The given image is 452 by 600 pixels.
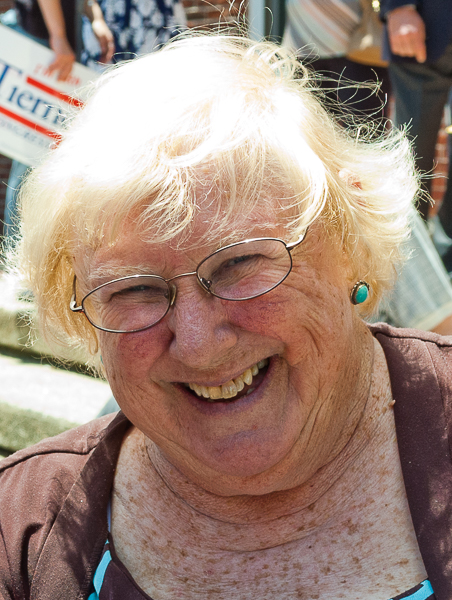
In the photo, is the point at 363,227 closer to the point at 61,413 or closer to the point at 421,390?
the point at 421,390

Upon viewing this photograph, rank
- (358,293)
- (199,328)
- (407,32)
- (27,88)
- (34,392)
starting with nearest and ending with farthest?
(199,328) < (358,293) < (407,32) < (34,392) < (27,88)

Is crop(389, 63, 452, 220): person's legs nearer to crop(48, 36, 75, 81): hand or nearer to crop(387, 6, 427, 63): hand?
crop(387, 6, 427, 63): hand

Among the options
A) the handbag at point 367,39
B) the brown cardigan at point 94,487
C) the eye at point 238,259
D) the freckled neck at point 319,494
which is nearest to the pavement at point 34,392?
the brown cardigan at point 94,487

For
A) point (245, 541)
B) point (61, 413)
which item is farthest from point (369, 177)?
point (61, 413)

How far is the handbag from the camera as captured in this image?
2.96 metres

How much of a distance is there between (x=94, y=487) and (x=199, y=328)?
712 mm

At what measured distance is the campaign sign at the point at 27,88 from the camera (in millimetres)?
3633

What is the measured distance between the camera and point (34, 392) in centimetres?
329

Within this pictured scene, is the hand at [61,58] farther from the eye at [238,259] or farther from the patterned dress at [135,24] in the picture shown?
the eye at [238,259]

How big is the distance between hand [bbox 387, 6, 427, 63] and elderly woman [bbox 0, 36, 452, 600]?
1.37 m

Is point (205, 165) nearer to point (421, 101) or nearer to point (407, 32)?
point (407, 32)

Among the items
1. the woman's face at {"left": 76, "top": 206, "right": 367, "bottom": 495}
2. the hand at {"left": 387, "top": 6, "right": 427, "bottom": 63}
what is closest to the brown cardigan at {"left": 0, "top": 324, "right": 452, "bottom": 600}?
the woman's face at {"left": 76, "top": 206, "right": 367, "bottom": 495}

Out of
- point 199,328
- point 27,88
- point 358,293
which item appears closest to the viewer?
point 199,328

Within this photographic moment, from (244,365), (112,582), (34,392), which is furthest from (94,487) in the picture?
(34,392)
